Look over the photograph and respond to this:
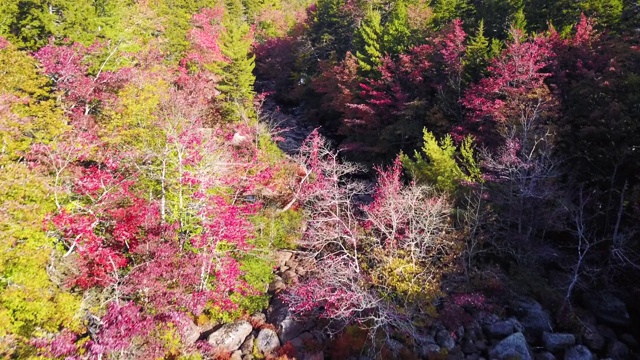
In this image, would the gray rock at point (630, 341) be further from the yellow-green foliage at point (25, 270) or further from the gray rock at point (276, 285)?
the yellow-green foliage at point (25, 270)

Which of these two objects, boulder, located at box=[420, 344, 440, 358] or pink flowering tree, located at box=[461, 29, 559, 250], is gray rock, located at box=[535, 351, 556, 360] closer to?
boulder, located at box=[420, 344, 440, 358]

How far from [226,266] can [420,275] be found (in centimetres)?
743

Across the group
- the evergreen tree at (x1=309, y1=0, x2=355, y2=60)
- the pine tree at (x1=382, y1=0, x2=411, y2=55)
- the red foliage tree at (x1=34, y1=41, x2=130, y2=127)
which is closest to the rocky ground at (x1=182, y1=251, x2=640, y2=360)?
the red foliage tree at (x1=34, y1=41, x2=130, y2=127)

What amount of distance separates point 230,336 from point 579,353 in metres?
12.5

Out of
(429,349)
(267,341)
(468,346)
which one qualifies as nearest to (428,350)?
(429,349)

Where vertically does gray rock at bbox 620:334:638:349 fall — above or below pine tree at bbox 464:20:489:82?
below

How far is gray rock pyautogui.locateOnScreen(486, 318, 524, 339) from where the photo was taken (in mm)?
13641

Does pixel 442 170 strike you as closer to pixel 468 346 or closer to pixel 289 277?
pixel 468 346

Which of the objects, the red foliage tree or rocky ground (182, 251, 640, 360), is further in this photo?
the red foliage tree

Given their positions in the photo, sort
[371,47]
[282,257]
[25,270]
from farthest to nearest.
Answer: [371,47] < [282,257] < [25,270]

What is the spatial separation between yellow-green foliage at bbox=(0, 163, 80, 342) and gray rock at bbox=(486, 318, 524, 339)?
13.9 m

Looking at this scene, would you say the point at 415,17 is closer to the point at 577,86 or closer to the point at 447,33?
the point at 447,33

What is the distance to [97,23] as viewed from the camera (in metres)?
23.5

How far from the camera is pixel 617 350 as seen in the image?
1358cm
